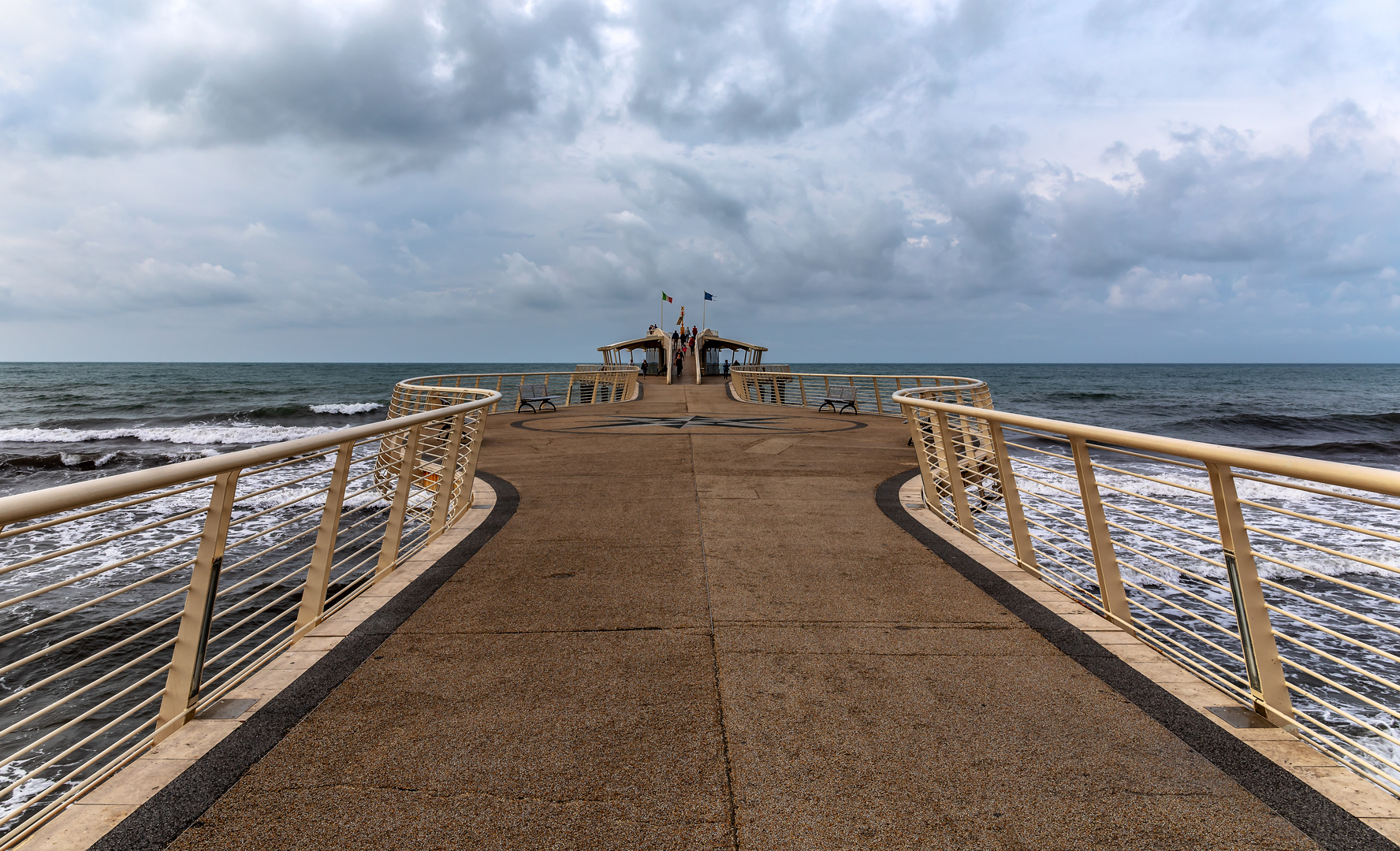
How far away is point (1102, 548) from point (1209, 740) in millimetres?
1248

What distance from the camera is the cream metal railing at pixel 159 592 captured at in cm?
219

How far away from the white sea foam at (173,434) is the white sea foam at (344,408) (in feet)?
22.5

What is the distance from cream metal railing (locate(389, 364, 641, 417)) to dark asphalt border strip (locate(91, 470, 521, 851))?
3.62 metres

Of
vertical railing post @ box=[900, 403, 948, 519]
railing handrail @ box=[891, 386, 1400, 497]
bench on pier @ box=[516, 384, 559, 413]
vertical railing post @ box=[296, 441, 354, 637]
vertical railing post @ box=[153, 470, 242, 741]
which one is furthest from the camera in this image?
bench on pier @ box=[516, 384, 559, 413]

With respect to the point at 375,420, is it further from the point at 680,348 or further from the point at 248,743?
the point at 248,743

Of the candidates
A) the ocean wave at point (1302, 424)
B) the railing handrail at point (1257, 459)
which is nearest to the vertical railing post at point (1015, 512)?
the railing handrail at point (1257, 459)

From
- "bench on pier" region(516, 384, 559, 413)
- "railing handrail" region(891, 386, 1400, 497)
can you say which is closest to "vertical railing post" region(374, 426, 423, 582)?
"railing handrail" region(891, 386, 1400, 497)

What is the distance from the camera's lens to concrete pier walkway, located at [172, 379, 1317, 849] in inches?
85.5

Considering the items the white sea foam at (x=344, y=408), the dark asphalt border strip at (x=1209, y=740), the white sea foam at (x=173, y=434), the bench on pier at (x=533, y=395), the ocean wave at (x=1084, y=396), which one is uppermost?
the white sea foam at (x=344, y=408)

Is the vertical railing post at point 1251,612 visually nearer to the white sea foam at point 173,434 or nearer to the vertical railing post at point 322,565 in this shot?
the vertical railing post at point 322,565

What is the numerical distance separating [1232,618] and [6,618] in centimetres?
1027

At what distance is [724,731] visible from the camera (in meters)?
2.68

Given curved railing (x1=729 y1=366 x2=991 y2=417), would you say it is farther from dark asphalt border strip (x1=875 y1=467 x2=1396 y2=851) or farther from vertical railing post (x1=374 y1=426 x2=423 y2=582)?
vertical railing post (x1=374 y1=426 x2=423 y2=582)

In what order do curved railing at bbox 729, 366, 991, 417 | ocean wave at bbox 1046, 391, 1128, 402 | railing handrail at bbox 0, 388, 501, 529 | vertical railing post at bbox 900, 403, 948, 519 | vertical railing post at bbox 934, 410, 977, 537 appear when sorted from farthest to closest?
1. ocean wave at bbox 1046, 391, 1128, 402
2. curved railing at bbox 729, 366, 991, 417
3. vertical railing post at bbox 900, 403, 948, 519
4. vertical railing post at bbox 934, 410, 977, 537
5. railing handrail at bbox 0, 388, 501, 529
